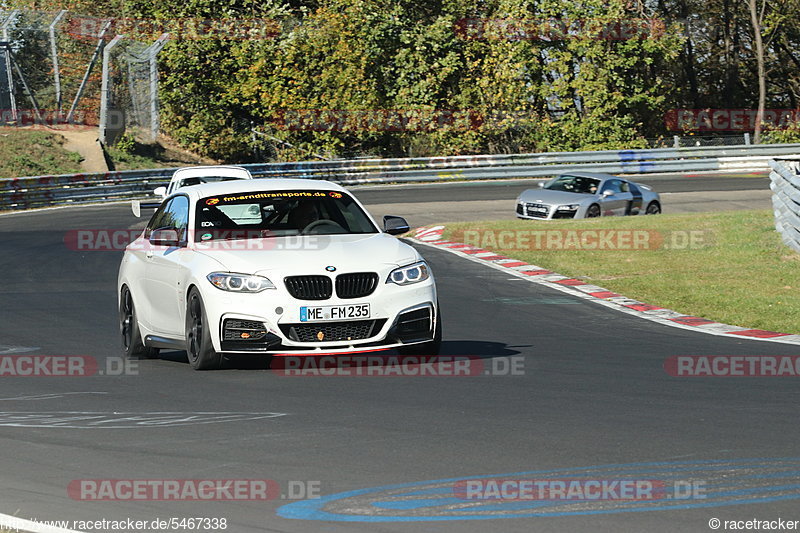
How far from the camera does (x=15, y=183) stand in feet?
117

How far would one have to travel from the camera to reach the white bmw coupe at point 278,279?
9.80m

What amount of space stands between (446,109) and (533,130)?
3.53m

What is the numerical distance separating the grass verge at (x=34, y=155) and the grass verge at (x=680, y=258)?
1948 cm

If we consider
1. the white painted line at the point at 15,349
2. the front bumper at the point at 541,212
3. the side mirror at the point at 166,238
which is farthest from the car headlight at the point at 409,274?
the front bumper at the point at 541,212

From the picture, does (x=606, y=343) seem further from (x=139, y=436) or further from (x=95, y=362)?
(x=139, y=436)

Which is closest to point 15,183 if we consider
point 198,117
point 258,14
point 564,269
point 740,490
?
point 198,117

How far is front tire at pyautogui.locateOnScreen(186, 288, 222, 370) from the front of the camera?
996cm

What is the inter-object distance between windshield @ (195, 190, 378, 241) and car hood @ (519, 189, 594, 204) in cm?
1749

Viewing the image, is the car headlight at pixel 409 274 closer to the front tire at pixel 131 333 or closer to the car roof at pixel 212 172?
the front tire at pixel 131 333

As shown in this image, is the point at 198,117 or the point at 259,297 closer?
the point at 259,297

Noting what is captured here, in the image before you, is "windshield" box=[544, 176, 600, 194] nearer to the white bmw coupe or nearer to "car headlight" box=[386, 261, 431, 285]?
the white bmw coupe
